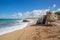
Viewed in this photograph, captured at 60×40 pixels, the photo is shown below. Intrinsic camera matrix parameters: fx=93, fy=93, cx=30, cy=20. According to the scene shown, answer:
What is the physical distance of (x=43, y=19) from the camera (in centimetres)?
1745

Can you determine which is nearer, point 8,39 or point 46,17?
point 8,39

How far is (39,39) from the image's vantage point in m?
6.34

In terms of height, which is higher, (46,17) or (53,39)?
(46,17)

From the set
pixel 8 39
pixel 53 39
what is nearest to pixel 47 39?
pixel 53 39

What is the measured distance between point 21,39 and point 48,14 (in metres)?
11.0

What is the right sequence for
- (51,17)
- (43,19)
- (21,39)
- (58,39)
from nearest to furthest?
1. (58,39)
2. (21,39)
3. (51,17)
4. (43,19)

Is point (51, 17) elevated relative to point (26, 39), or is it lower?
elevated

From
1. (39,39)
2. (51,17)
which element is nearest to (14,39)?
(39,39)

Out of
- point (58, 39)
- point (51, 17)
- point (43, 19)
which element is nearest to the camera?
point (58, 39)

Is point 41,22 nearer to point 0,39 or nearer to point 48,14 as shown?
point 48,14

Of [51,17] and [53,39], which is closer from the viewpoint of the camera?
[53,39]

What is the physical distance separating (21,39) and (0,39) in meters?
1.51

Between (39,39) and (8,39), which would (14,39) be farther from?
(39,39)

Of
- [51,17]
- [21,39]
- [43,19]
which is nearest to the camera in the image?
[21,39]
